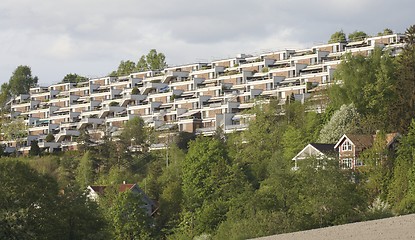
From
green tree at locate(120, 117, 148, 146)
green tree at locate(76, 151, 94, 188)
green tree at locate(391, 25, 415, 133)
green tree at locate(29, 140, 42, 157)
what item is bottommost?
green tree at locate(76, 151, 94, 188)

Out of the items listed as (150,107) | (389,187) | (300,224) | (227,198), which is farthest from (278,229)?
(150,107)

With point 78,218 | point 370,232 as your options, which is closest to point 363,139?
point 78,218

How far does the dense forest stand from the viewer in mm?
93250

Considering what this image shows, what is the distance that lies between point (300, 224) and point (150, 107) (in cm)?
10470

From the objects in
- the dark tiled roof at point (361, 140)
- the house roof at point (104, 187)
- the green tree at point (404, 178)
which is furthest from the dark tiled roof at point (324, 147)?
the house roof at point (104, 187)

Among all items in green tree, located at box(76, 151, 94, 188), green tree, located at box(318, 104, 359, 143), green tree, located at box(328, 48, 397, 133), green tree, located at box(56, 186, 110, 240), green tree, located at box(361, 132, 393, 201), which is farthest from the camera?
green tree, located at box(76, 151, 94, 188)

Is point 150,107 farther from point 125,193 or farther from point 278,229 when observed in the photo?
point 278,229

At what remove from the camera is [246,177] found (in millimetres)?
126500

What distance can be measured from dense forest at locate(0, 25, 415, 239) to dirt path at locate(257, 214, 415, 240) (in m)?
16.0

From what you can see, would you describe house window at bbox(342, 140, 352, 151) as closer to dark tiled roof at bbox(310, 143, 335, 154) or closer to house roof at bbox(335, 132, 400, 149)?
house roof at bbox(335, 132, 400, 149)

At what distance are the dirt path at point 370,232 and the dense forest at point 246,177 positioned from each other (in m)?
16.0

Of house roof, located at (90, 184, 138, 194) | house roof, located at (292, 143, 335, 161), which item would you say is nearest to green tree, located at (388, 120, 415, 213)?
house roof, located at (292, 143, 335, 161)

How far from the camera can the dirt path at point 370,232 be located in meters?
64.9

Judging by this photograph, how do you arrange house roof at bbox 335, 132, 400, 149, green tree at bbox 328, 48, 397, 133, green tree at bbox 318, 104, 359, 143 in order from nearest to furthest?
1. house roof at bbox 335, 132, 400, 149
2. green tree at bbox 318, 104, 359, 143
3. green tree at bbox 328, 48, 397, 133
